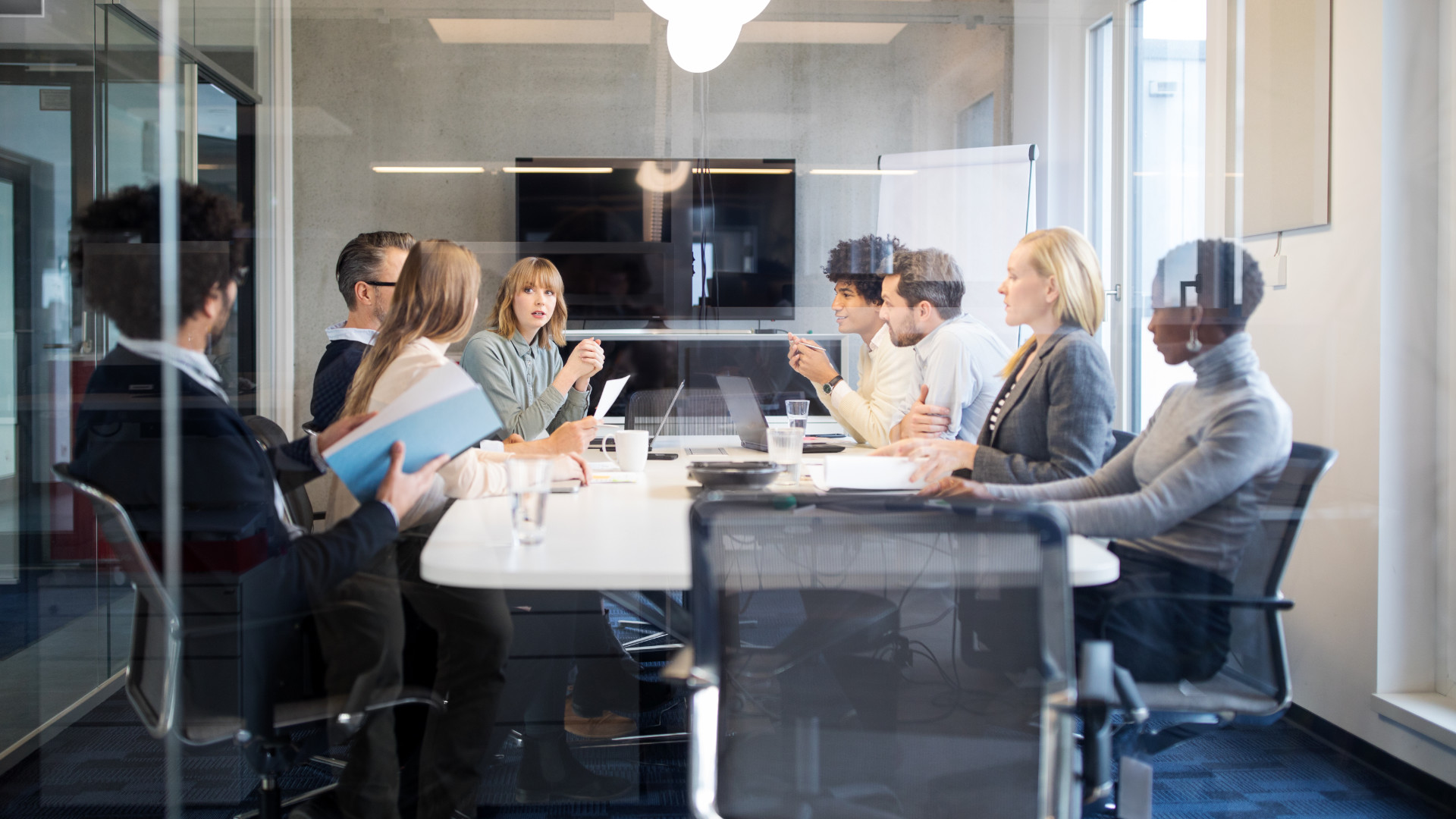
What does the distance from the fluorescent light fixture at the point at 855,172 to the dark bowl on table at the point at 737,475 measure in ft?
4.18

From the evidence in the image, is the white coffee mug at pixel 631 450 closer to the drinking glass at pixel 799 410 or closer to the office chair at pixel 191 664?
the drinking glass at pixel 799 410

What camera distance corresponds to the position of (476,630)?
2.13 m

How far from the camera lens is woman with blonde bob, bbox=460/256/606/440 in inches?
107

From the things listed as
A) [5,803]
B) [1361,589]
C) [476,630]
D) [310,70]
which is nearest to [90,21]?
[310,70]

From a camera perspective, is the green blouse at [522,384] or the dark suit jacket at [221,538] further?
the green blouse at [522,384]

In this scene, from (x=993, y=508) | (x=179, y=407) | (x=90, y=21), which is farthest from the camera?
(x=90, y=21)

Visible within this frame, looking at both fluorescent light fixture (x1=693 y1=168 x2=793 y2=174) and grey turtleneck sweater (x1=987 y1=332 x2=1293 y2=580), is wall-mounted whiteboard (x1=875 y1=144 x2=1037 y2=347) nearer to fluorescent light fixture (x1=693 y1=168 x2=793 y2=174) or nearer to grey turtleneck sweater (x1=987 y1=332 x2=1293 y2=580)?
fluorescent light fixture (x1=693 y1=168 x2=793 y2=174)

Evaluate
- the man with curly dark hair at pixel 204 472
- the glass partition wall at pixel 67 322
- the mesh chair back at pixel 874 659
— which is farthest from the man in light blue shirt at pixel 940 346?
the glass partition wall at pixel 67 322

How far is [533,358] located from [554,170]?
0.62 metres

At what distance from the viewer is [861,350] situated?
285 centimetres

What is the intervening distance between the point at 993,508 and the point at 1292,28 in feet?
6.82

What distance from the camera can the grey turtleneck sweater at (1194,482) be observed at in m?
1.97

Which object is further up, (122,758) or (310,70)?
(310,70)

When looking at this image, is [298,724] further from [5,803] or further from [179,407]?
[5,803]
